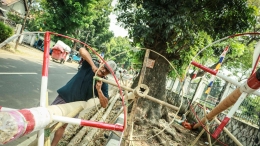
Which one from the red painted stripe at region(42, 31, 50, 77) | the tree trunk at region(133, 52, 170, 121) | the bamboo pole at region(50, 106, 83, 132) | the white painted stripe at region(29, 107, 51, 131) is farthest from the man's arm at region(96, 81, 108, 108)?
the tree trunk at region(133, 52, 170, 121)

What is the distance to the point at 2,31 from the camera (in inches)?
551

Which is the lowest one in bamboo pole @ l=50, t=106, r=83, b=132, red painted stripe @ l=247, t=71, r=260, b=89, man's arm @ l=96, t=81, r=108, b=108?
bamboo pole @ l=50, t=106, r=83, b=132

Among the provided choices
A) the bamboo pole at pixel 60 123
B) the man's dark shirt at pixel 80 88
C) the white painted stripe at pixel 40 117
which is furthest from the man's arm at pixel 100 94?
the white painted stripe at pixel 40 117

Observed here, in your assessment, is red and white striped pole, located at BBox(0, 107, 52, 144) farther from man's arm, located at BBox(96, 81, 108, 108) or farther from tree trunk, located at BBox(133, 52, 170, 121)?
tree trunk, located at BBox(133, 52, 170, 121)

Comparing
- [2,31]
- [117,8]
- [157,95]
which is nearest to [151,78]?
[157,95]

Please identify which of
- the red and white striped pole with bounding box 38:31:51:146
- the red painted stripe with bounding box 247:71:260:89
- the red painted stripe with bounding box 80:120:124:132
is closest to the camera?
the red painted stripe with bounding box 80:120:124:132

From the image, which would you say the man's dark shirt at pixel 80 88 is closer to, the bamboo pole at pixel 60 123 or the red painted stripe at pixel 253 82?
the bamboo pole at pixel 60 123

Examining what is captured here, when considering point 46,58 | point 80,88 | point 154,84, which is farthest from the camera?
point 154,84

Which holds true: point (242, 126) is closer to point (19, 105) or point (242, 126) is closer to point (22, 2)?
point (19, 105)

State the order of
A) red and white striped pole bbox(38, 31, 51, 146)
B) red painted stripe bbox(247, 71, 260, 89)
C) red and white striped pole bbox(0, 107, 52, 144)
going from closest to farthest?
red and white striped pole bbox(0, 107, 52, 144) < red and white striped pole bbox(38, 31, 51, 146) < red painted stripe bbox(247, 71, 260, 89)

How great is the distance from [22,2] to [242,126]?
45441 millimetres

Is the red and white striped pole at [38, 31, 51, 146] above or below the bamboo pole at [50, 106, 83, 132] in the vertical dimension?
above

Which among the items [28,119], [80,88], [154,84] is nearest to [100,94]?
[80,88]

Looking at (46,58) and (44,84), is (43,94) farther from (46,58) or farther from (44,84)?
(46,58)
